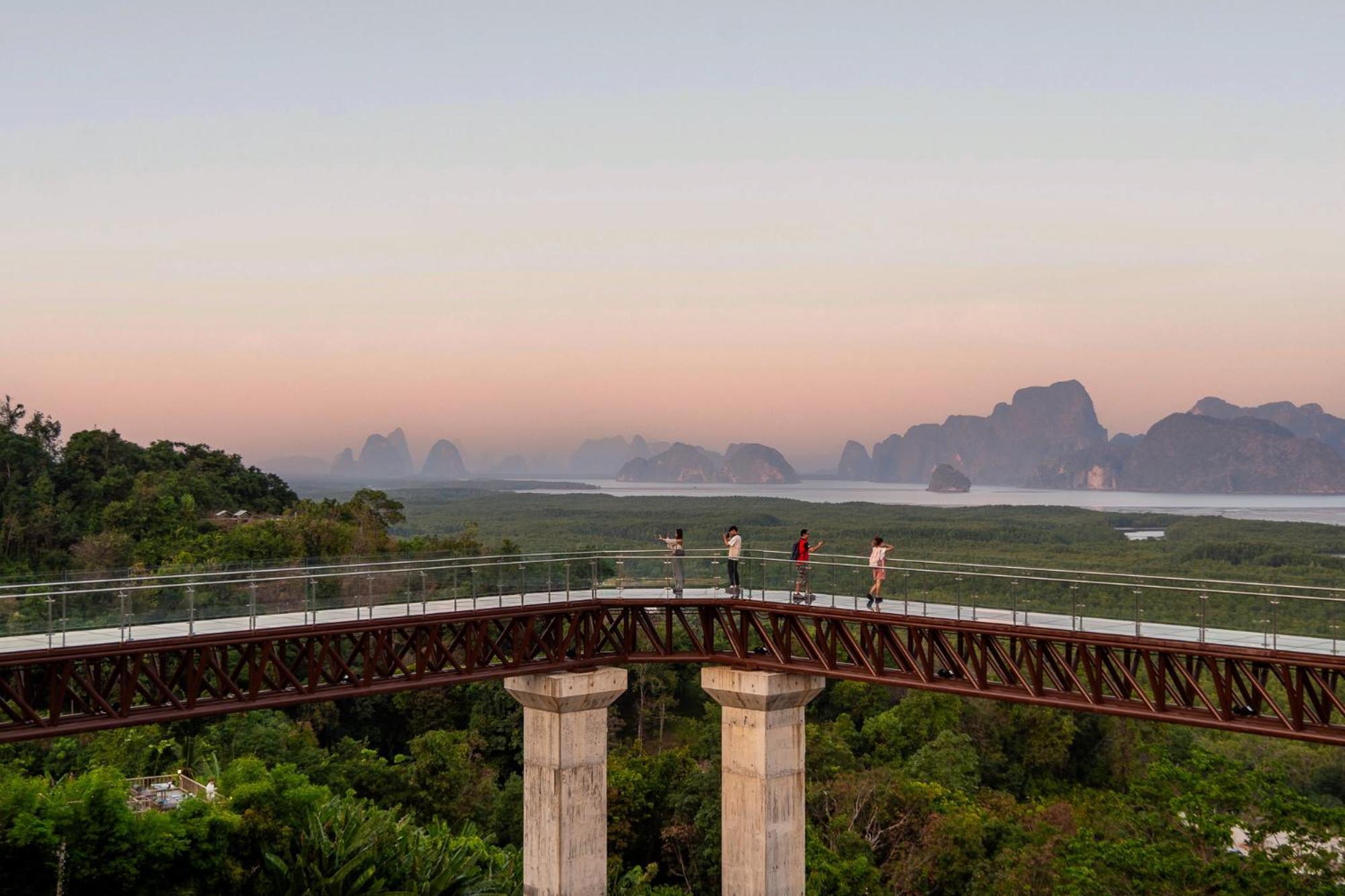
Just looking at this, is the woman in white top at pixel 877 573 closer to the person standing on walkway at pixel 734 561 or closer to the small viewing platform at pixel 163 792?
the person standing on walkway at pixel 734 561

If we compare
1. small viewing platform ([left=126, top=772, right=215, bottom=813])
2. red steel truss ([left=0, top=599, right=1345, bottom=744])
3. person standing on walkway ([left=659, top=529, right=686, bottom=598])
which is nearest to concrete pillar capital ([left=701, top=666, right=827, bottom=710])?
red steel truss ([left=0, top=599, right=1345, bottom=744])

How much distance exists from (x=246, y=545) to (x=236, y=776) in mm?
31403

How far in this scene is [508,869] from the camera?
4281 cm

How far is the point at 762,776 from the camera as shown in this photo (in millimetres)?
33594

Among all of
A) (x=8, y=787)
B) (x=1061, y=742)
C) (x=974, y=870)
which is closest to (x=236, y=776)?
(x=8, y=787)

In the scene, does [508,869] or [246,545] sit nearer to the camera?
[508,869]

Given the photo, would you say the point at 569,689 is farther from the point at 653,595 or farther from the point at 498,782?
the point at 498,782

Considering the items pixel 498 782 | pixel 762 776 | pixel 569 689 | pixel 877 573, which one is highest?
pixel 877 573

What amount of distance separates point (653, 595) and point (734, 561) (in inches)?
98.9

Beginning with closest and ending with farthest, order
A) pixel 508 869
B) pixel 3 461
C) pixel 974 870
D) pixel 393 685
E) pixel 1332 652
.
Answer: pixel 1332 652 → pixel 393 685 → pixel 508 869 → pixel 974 870 → pixel 3 461

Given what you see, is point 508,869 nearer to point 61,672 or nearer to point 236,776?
point 236,776

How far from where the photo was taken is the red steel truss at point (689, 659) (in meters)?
25.0

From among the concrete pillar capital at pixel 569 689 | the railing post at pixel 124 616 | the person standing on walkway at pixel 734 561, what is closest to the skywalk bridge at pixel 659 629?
the railing post at pixel 124 616

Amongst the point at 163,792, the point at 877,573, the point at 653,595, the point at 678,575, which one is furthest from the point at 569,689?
the point at 163,792
